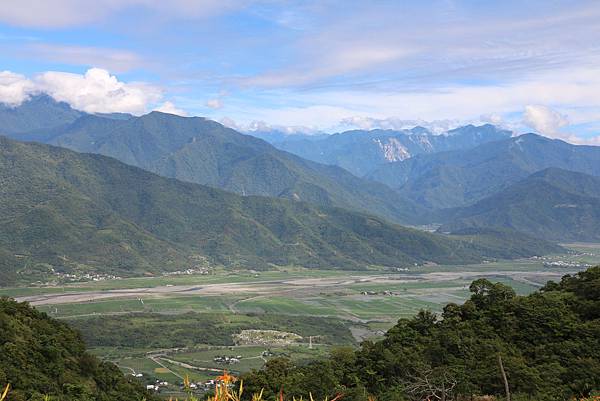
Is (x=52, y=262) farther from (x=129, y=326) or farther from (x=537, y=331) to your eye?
(x=537, y=331)

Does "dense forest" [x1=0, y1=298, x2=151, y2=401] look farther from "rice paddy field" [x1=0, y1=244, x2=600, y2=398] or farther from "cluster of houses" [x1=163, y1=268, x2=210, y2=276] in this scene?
"cluster of houses" [x1=163, y1=268, x2=210, y2=276]

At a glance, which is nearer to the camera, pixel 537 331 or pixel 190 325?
pixel 537 331

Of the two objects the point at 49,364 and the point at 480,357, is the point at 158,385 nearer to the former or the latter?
the point at 49,364

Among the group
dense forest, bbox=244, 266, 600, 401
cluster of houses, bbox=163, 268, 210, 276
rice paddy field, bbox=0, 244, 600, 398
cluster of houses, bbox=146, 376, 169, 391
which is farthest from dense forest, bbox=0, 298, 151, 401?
cluster of houses, bbox=163, 268, 210, 276

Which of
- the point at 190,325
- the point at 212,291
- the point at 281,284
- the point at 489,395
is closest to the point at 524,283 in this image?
→ the point at 281,284

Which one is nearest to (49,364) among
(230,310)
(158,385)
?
(158,385)

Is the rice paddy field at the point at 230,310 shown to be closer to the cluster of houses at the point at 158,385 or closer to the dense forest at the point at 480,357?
the cluster of houses at the point at 158,385

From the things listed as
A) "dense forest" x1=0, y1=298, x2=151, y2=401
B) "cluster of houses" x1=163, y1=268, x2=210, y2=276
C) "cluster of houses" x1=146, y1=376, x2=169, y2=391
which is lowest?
"cluster of houses" x1=146, y1=376, x2=169, y2=391
